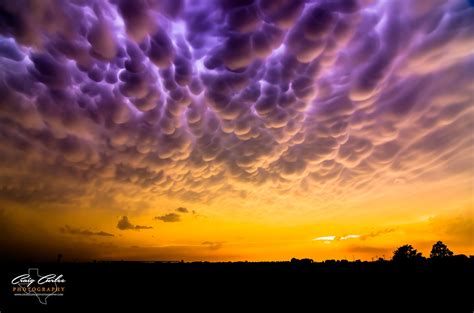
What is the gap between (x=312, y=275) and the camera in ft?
51.7

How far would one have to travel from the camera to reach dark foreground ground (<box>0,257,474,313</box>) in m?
14.1

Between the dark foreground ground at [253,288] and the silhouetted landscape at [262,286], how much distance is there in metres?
0.04

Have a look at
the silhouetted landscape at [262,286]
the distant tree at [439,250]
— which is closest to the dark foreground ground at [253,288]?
the silhouetted landscape at [262,286]

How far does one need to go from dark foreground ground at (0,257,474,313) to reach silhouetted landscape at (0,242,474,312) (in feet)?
0.14

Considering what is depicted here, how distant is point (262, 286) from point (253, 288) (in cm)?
51

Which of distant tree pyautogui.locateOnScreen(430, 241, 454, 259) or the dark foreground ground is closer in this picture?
the dark foreground ground

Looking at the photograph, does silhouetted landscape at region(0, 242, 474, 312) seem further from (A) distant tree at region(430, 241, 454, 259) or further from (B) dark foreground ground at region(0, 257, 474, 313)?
(A) distant tree at region(430, 241, 454, 259)

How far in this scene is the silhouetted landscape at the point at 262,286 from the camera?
14.2m

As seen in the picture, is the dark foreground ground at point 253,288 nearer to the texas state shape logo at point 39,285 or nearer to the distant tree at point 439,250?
the texas state shape logo at point 39,285

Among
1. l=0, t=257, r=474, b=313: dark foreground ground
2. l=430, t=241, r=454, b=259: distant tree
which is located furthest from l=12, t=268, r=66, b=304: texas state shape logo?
l=430, t=241, r=454, b=259: distant tree

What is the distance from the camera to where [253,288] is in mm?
15219

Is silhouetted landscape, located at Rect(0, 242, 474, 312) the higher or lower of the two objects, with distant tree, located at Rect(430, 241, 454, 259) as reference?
lower

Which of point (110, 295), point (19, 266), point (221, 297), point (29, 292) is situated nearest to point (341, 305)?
point (221, 297)

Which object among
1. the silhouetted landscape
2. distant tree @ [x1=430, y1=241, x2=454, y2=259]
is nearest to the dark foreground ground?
the silhouetted landscape
